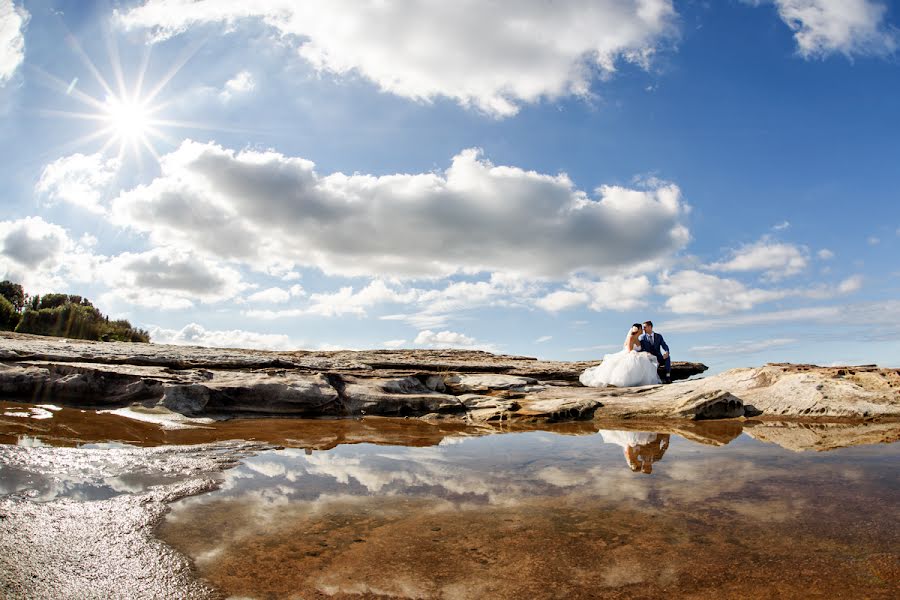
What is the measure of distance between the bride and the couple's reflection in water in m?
5.22

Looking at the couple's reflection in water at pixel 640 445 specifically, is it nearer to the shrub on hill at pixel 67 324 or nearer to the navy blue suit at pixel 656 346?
the navy blue suit at pixel 656 346

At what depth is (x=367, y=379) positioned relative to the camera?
456 inches

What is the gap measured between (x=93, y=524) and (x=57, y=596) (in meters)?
0.99

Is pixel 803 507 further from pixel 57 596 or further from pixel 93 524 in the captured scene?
pixel 93 524

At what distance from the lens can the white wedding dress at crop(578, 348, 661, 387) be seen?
492 inches

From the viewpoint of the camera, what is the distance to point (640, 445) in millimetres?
6180

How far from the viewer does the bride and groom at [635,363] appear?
1252cm

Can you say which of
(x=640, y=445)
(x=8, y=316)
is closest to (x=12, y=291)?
(x=8, y=316)

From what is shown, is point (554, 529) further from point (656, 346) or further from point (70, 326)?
point (70, 326)

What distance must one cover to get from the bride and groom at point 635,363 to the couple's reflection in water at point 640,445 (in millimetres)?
5263

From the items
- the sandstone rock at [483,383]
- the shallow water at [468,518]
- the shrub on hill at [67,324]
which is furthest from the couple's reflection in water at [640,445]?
the shrub on hill at [67,324]

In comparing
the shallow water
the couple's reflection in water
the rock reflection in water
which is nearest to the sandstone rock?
the couple's reflection in water

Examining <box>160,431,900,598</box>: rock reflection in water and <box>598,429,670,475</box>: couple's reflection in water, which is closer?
<box>160,431,900,598</box>: rock reflection in water

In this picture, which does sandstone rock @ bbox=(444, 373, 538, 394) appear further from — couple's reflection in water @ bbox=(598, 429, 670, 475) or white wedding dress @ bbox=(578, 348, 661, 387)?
couple's reflection in water @ bbox=(598, 429, 670, 475)
